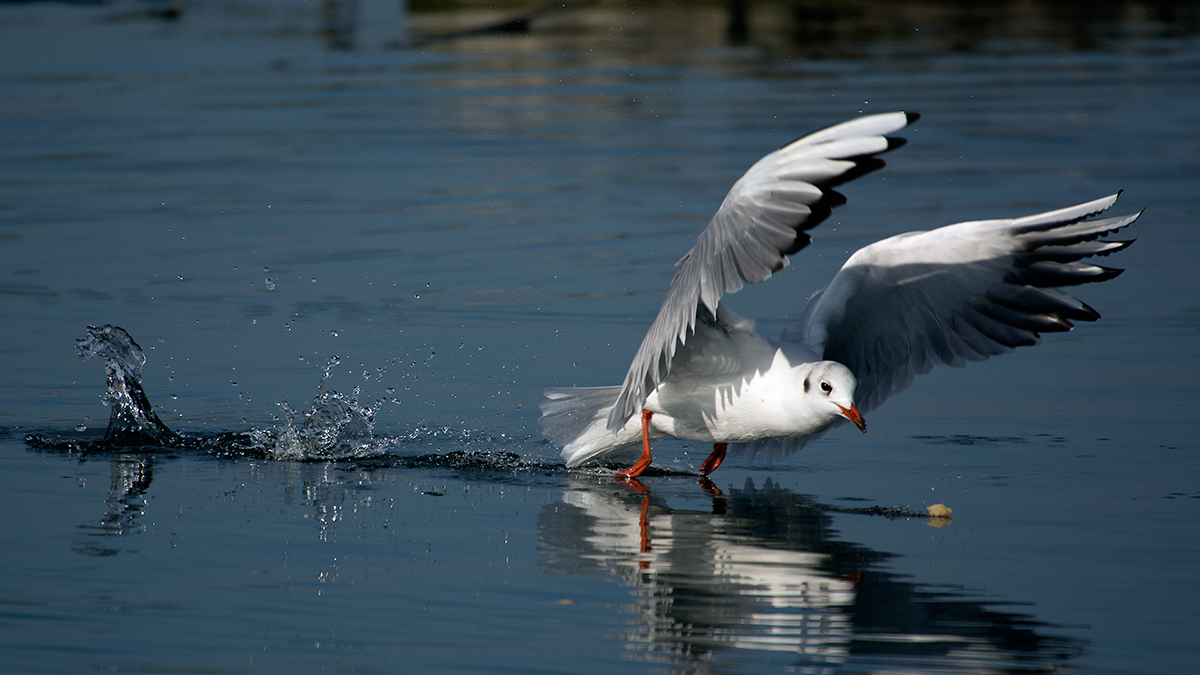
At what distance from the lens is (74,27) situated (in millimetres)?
27297

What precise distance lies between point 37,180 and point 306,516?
28.8ft

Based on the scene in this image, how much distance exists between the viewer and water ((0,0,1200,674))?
5152 mm

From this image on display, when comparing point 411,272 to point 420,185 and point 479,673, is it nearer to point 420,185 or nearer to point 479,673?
point 420,185

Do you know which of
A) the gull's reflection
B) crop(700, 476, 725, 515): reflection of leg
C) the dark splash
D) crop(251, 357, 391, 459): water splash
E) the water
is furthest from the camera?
crop(251, 357, 391, 459): water splash

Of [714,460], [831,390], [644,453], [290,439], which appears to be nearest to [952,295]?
[831,390]

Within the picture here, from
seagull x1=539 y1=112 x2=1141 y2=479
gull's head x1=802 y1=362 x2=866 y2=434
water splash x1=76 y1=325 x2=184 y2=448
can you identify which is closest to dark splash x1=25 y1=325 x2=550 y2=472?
water splash x1=76 y1=325 x2=184 y2=448

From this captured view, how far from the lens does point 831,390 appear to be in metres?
6.39

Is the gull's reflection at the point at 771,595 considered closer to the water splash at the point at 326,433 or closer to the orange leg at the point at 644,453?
the orange leg at the point at 644,453

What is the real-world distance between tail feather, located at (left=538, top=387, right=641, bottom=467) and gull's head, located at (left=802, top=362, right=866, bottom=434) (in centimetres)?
110

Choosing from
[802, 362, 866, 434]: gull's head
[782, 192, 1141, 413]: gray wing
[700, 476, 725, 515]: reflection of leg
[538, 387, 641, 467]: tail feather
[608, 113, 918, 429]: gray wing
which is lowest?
[700, 476, 725, 515]: reflection of leg

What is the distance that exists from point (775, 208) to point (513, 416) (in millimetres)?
2550

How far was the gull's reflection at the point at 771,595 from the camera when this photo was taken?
192 inches

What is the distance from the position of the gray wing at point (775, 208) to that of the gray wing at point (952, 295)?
86cm

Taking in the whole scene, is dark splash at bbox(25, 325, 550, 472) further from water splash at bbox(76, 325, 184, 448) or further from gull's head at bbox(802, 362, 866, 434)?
gull's head at bbox(802, 362, 866, 434)
